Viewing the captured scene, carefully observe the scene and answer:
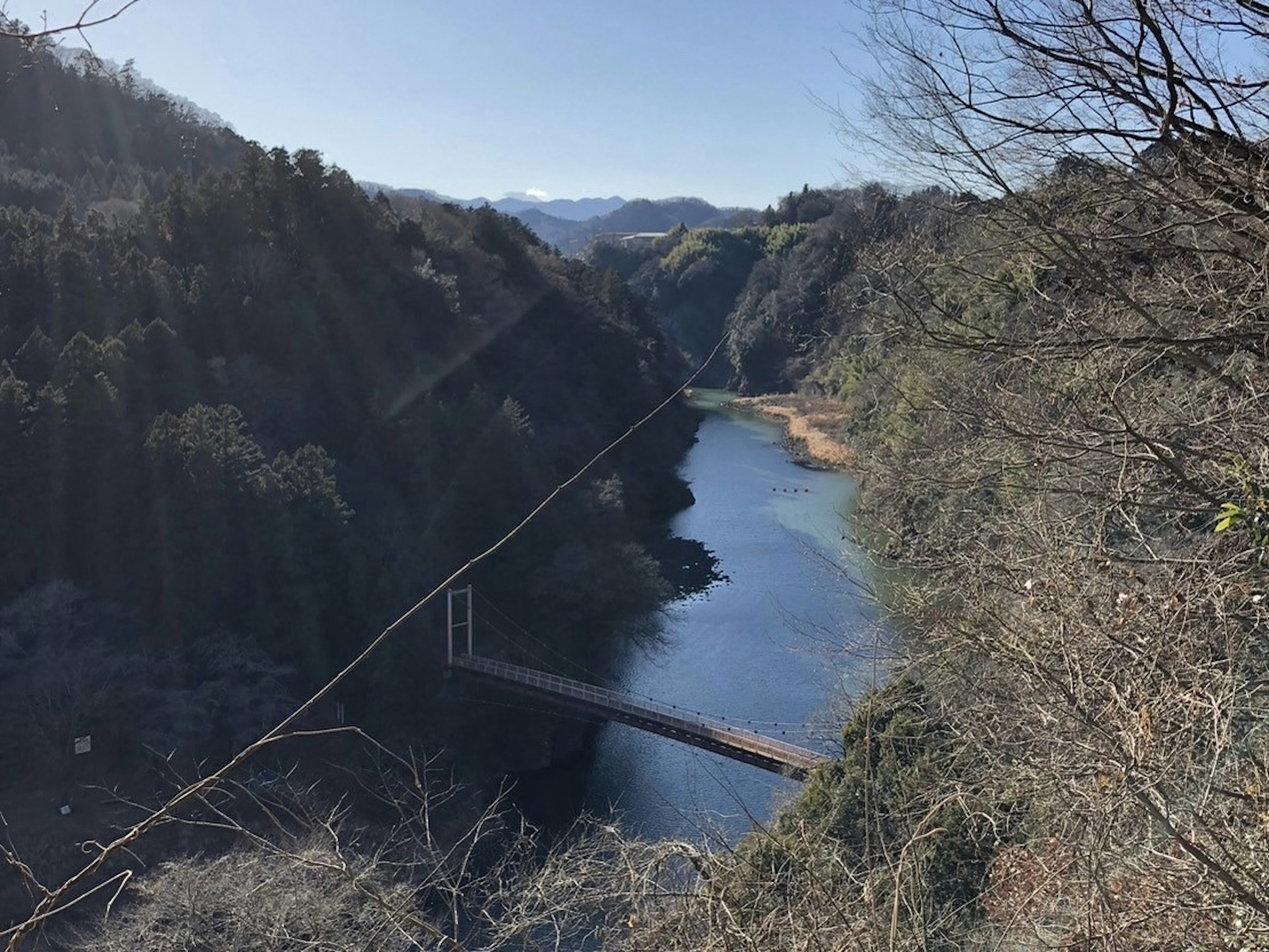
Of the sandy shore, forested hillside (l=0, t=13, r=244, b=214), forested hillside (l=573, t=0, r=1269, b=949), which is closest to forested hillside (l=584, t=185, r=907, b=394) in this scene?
the sandy shore

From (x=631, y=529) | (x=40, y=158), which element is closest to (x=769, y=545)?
(x=631, y=529)

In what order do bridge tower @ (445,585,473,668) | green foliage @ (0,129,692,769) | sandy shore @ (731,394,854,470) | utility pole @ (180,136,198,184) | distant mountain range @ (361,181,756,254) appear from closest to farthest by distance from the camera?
green foliage @ (0,129,692,769) < bridge tower @ (445,585,473,668) < sandy shore @ (731,394,854,470) < utility pole @ (180,136,198,184) < distant mountain range @ (361,181,756,254)

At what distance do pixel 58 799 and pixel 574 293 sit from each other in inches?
550

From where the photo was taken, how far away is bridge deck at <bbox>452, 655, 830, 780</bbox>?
861 centimetres

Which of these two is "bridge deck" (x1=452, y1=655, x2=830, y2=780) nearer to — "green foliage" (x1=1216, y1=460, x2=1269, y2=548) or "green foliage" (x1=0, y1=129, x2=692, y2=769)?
"green foliage" (x1=0, y1=129, x2=692, y2=769)

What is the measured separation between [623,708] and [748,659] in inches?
93.4

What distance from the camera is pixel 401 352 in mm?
14367

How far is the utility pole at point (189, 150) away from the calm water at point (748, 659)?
16.0 meters

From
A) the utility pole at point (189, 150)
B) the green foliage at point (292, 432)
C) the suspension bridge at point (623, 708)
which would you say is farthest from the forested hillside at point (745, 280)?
the utility pole at point (189, 150)

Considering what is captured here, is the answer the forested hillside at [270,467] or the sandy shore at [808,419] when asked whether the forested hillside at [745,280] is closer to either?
the sandy shore at [808,419]

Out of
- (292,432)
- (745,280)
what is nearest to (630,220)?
(745,280)

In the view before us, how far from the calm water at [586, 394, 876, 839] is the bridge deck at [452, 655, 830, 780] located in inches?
9.3

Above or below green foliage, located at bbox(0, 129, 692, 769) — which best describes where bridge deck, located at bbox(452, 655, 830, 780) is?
below

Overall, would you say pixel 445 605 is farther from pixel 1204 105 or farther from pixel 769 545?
pixel 1204 105
